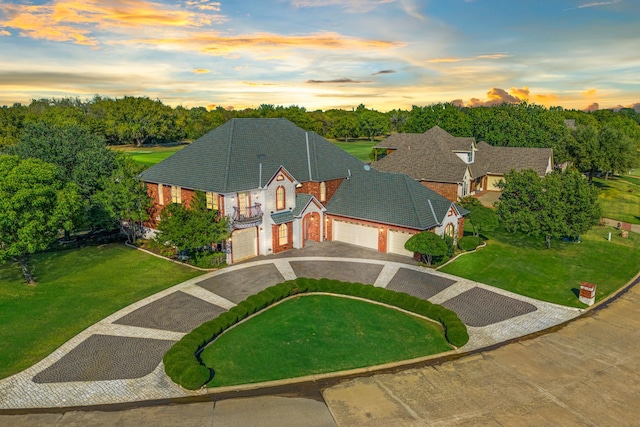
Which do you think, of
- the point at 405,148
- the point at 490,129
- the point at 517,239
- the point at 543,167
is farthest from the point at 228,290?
the point at 490,129

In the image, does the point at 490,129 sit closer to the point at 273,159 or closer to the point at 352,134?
the point at 273,159

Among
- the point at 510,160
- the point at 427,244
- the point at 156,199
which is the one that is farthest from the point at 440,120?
the point at 156,199

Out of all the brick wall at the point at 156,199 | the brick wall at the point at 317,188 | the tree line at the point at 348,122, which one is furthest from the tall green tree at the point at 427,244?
the tree line at the point at 348,122

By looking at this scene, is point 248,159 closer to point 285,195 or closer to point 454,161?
point 285,195

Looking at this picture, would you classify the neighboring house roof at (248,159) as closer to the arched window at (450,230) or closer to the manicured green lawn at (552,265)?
the arched window at (450,230)

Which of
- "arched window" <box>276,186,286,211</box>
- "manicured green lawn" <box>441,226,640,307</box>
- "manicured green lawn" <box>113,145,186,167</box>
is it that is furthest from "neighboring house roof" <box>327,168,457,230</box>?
"manicured green lawn" <box>113,145,186,167</box>
